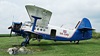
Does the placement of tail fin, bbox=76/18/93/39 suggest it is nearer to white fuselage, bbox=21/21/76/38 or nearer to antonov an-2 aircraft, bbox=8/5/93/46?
antonov an-2 aircraft, bbox=8/5/93/46

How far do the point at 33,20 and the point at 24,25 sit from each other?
125 centimetres

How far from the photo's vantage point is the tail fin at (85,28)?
32.1m

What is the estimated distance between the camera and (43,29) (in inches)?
1141

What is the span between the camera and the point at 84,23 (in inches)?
1307

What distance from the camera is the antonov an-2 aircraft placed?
26.0 metres

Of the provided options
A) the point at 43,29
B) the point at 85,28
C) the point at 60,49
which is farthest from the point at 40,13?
the point at 85,28

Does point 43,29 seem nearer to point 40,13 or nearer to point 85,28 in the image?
point 40,13

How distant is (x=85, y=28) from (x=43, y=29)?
21.1ft

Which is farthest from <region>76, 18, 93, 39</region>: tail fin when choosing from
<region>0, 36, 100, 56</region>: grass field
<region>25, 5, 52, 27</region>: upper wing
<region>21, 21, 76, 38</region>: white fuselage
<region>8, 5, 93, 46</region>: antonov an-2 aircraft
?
<region>25, 5, 52, 27</region>: upper wing

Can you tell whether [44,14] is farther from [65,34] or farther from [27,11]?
[65,34]

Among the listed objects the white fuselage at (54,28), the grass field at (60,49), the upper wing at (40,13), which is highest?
the upper wing at (40,13)

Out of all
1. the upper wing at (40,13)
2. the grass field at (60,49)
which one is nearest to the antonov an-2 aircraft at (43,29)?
the upper wing at (40,13)

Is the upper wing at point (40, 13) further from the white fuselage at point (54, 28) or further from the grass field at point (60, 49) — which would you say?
the grass field at point (60, 49)

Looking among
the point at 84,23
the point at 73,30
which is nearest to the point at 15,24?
the point at 73,30
